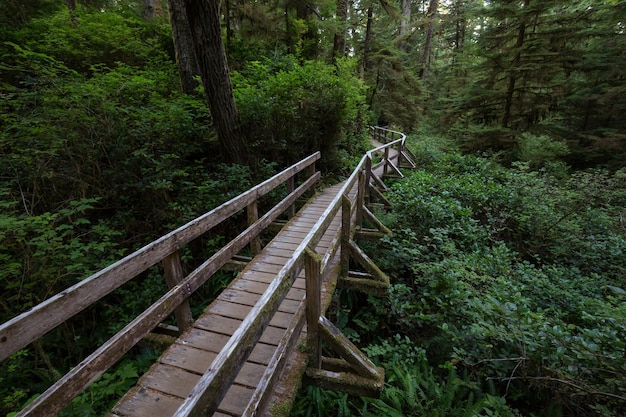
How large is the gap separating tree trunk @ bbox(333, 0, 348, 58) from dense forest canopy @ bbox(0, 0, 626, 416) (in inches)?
4.4

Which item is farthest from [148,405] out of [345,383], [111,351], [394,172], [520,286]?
[394,172]

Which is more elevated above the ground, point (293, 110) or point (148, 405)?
point (293, 110)

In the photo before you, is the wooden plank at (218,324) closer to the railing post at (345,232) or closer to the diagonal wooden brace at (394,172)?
the railing post at (345,232)

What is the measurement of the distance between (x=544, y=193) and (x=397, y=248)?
544 cm

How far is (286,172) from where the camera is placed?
18.4ft

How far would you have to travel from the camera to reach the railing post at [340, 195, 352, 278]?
13.4 feet

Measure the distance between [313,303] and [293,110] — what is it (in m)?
5.43

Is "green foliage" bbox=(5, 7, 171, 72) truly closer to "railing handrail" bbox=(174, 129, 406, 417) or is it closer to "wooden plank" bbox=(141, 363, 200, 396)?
"wooden plank" bbox=(141, 363, 200, 396)

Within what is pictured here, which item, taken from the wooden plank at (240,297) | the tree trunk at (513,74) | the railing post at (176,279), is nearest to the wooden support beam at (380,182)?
the wooden plank at (240,297)

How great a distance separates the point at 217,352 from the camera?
279 cm

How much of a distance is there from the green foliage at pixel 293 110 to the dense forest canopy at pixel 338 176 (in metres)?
0.05

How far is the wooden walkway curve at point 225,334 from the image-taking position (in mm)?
1677

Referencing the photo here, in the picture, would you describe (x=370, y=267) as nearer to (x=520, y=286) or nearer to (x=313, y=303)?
(x=313, y=303)

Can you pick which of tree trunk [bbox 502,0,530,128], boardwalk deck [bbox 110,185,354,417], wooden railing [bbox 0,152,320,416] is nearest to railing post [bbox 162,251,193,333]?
wooden railing [bbox 0,152,320,416]
